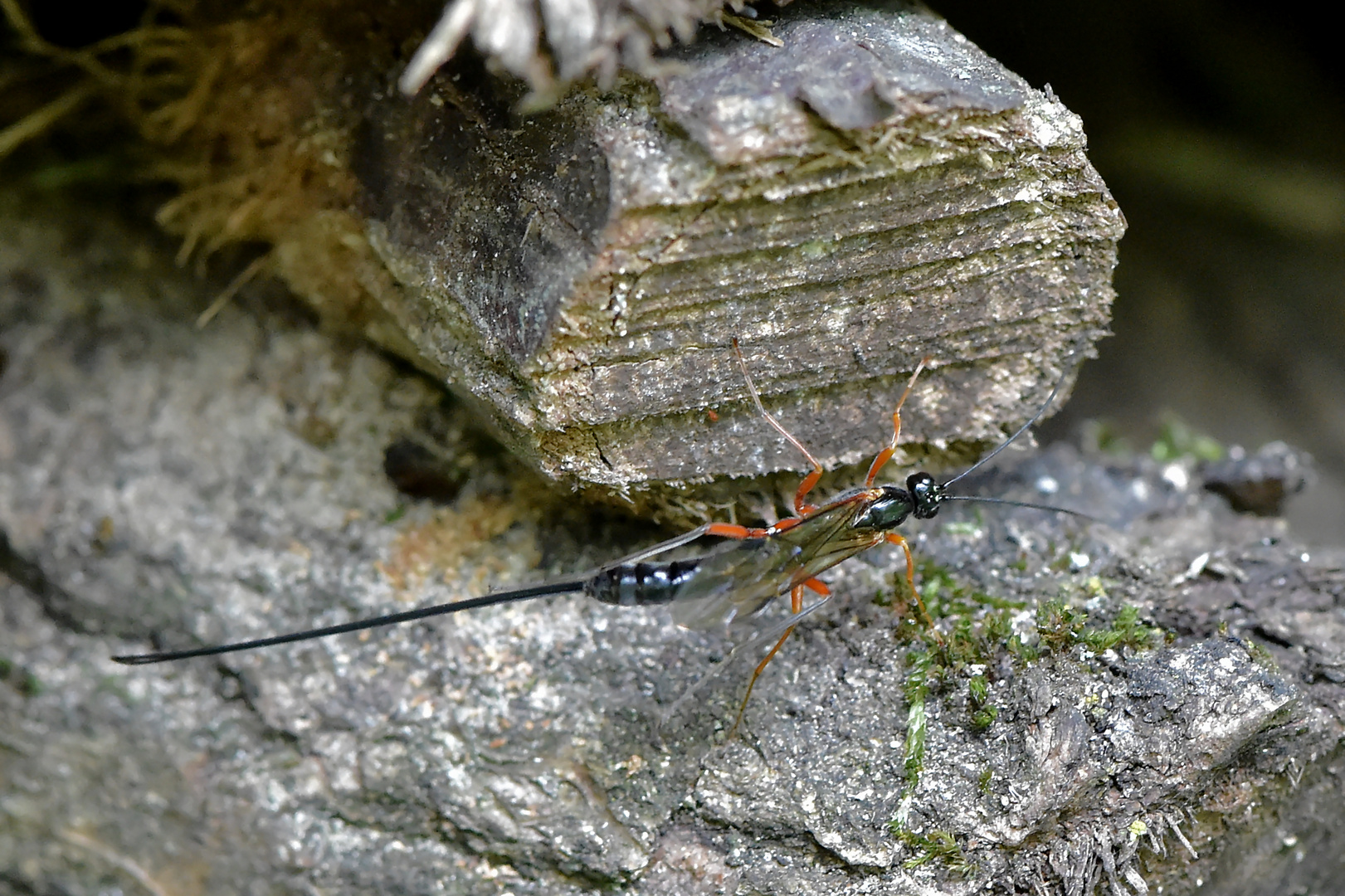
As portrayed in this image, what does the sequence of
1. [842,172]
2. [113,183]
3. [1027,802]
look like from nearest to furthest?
[842,172] < [1027,802] < [113,183]

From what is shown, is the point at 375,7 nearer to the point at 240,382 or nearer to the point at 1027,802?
the point at 240,382

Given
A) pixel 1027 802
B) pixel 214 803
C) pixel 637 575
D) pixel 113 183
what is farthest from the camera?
pixel 113 183

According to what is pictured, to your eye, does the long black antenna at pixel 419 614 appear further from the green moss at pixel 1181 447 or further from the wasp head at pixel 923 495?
the green moss at pixel 1181 447

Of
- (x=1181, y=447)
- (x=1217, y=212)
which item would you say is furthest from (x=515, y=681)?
(x=1217, y=212)

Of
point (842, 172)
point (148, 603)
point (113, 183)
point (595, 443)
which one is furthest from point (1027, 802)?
point (113, 183)

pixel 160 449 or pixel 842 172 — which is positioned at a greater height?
pixel 842 172

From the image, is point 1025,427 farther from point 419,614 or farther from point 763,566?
point 419,614
